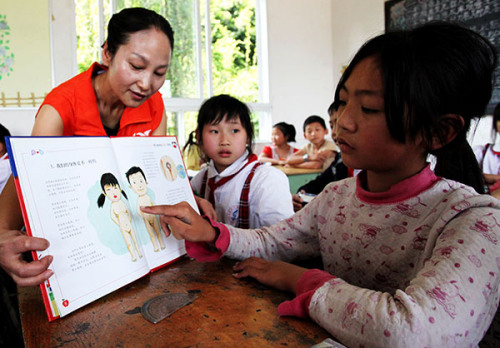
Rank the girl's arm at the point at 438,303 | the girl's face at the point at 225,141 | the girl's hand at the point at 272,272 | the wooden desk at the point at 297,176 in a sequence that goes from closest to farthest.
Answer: the girl's arm at the point at 438,303, the girl's hand at the point at 272,272, the girl's face at the point at 225,141, the wooden desk at the point at 297,176

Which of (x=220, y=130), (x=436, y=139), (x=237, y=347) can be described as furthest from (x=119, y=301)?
(x=220, y=130)

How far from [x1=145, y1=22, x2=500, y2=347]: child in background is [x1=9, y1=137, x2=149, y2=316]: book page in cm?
10

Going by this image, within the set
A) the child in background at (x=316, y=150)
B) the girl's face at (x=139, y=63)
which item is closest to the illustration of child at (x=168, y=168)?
the girl's face at (x=139, y=63)

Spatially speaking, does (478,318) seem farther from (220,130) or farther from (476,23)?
(476,23)

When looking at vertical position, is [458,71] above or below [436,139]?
above

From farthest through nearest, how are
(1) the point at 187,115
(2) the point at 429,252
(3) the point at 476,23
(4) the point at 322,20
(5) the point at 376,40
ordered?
1. (4) the point at 322,20
2. (1) the point at 187,115
3. (3) the point at 476,23
4. (5) the point at 376,40
5. (2) the point at 429,252

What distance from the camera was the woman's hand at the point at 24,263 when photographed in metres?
0.59

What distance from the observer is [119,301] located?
68cm

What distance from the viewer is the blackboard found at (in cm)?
402

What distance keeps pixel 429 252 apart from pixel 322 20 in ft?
21.2

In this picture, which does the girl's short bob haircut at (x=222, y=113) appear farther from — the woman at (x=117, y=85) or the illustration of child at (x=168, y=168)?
the illustration of child at (x=168, y=168)

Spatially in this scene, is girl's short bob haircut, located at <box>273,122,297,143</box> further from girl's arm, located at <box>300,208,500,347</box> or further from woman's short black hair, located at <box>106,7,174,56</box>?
girl's arm, located at <box>300,208,500,347</box>

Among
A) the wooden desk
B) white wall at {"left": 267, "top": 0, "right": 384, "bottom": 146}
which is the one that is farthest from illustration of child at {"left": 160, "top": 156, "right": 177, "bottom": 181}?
white wall at {"left": 267, "top": 0, "right": 384, "bottom": 146}

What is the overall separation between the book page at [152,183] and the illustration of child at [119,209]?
21 mm
